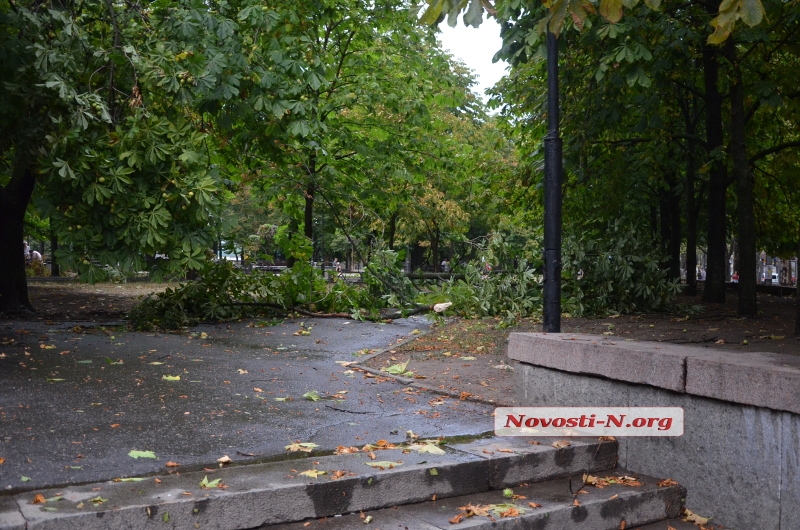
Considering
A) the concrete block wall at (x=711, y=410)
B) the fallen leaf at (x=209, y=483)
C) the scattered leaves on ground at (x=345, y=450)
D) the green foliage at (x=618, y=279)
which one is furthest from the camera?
the green foliage at (x=618, y=279)

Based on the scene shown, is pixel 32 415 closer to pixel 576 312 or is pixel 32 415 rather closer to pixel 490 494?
pixel 490 494

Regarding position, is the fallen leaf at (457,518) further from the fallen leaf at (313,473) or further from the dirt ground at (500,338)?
the dirt ground at (500,338)

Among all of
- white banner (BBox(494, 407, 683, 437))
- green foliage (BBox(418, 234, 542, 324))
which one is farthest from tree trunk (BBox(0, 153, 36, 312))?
white banner (BBox(494, 407, 683, 437))

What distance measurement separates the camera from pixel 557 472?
17.9 ft

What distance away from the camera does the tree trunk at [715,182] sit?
1559 cm

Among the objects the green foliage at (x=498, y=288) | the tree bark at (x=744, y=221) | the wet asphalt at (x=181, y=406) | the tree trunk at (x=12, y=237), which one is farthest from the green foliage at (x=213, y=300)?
the tree bark at (x=744, y=221)

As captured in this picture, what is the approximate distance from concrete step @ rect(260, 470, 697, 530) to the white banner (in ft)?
1.21

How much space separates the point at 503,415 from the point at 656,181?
15.8 meters

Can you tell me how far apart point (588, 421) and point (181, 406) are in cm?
325

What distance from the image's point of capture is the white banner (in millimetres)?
5441

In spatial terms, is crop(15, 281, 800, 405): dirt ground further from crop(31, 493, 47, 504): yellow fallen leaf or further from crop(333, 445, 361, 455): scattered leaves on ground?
crop(31, 493, 47, 504): yellow fallen leaf

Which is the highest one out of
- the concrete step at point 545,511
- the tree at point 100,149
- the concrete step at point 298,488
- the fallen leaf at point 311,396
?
the tree at point 100,149

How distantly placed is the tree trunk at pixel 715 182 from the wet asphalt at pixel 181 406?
29.2ft

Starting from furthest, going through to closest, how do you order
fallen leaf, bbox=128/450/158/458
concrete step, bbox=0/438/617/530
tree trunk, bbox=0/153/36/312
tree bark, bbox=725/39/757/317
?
tree trunk, bbox=0/153/36/312, tree bark, bbox=725/39/757/317, fallen leaf, bbox=128/450/158/458, concrete step, bbox=0/438/617/530
